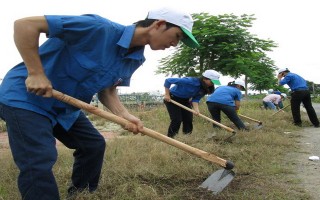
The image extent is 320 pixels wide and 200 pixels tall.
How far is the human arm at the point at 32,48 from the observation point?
188 cm

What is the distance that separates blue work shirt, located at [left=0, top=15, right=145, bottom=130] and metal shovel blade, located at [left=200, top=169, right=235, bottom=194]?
1.37 metres

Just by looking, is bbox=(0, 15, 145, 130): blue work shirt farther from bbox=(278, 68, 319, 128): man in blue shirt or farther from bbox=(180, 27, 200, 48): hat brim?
bbox=(278, 68, 319, 128): man in blue shirt

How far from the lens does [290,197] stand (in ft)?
9.52

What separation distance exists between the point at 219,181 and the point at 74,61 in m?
1.69

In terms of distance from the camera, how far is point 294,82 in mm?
8789

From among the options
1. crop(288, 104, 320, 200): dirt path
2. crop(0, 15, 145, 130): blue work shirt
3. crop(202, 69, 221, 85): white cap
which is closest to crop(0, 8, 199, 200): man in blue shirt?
crop(0, 15, 145, 130): blue work shirt

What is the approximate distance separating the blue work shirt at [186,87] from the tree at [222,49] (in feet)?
15.0

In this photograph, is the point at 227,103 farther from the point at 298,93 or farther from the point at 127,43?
the point at 127,43

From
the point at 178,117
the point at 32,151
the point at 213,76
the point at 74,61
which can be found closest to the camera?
the point at 32,151

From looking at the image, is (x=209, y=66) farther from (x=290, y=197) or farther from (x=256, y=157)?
(x=290, y=197)

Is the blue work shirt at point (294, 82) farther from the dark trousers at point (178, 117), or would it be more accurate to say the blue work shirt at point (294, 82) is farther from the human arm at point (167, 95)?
Answer: the human arm at point (167, 95)

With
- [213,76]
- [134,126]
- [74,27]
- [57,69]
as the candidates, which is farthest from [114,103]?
[213,76]

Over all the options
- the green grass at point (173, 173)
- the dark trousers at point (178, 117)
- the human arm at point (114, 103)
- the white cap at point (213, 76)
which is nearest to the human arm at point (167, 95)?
the dark trousers at point (178, 117)

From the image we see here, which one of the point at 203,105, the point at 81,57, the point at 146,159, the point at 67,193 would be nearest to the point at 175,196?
the point at 67,193
